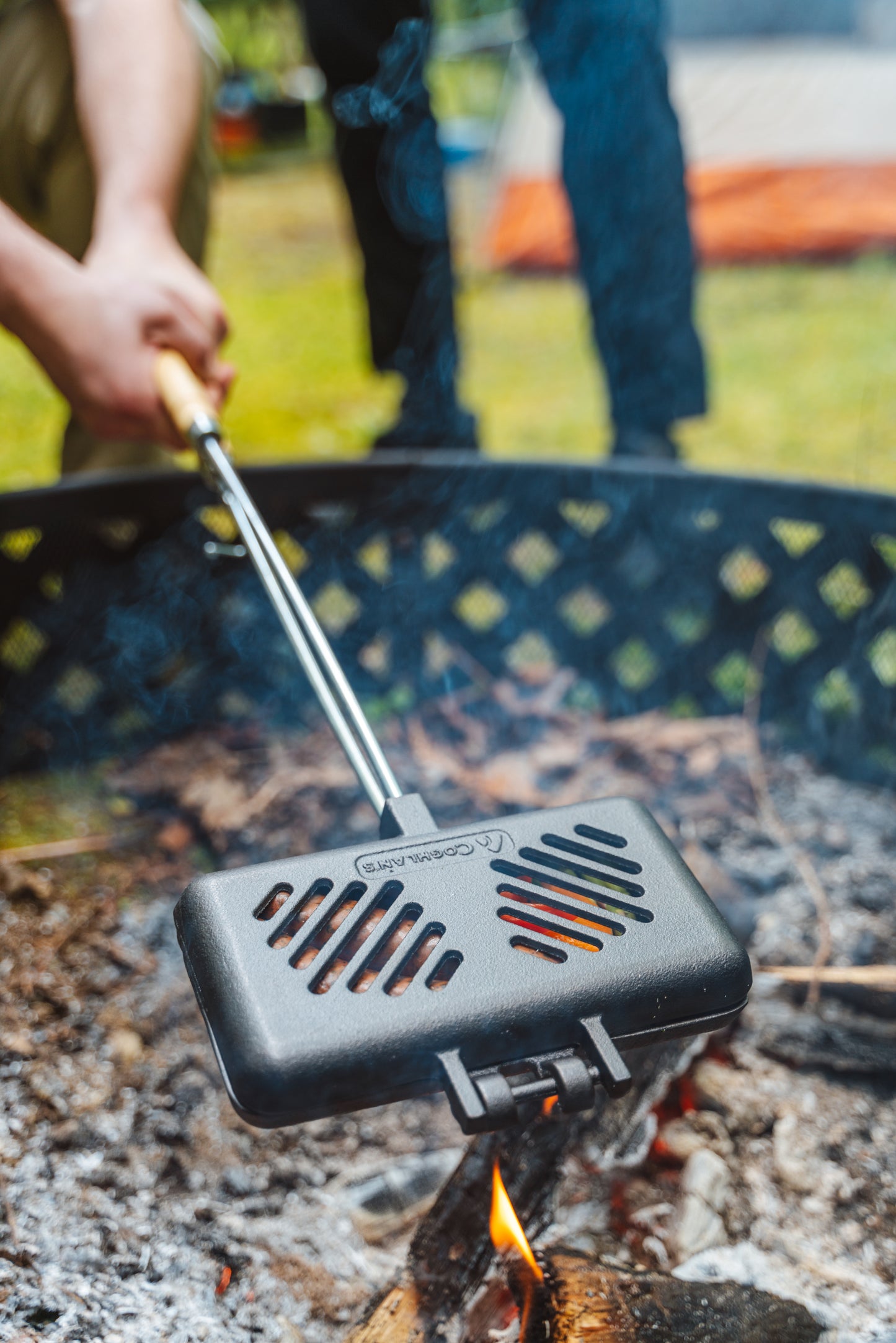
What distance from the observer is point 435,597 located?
1.54 metres

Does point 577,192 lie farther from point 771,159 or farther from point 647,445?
point 771,159

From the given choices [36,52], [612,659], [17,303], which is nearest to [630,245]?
[612,659]

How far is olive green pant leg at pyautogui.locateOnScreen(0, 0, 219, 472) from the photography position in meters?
1.53

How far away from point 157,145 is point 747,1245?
122cm

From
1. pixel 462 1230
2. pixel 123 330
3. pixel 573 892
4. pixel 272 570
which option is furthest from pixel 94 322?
pixel 462 1230

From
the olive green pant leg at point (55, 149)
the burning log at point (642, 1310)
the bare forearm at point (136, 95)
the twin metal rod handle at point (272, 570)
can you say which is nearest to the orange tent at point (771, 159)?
the olive green pant leg at point (55, 149)

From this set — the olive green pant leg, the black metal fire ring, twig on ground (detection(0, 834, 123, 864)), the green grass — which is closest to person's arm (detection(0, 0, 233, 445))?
the olive green pant leg

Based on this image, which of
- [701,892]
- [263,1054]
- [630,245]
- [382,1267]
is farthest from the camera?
[630,245]

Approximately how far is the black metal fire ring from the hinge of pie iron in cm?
84

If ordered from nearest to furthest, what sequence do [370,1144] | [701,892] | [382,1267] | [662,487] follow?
[701,892] < [382,1267] < [370,1144] < [662,487]

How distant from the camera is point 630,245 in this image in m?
1.82

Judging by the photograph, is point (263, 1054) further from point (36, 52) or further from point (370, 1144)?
point (36, 52)

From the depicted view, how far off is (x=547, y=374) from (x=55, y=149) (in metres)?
1.73

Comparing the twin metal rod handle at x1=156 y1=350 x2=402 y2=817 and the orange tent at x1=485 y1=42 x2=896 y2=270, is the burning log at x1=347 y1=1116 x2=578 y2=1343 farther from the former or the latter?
the orange tent at x1=485 y1=42 x2=896 y2=270
